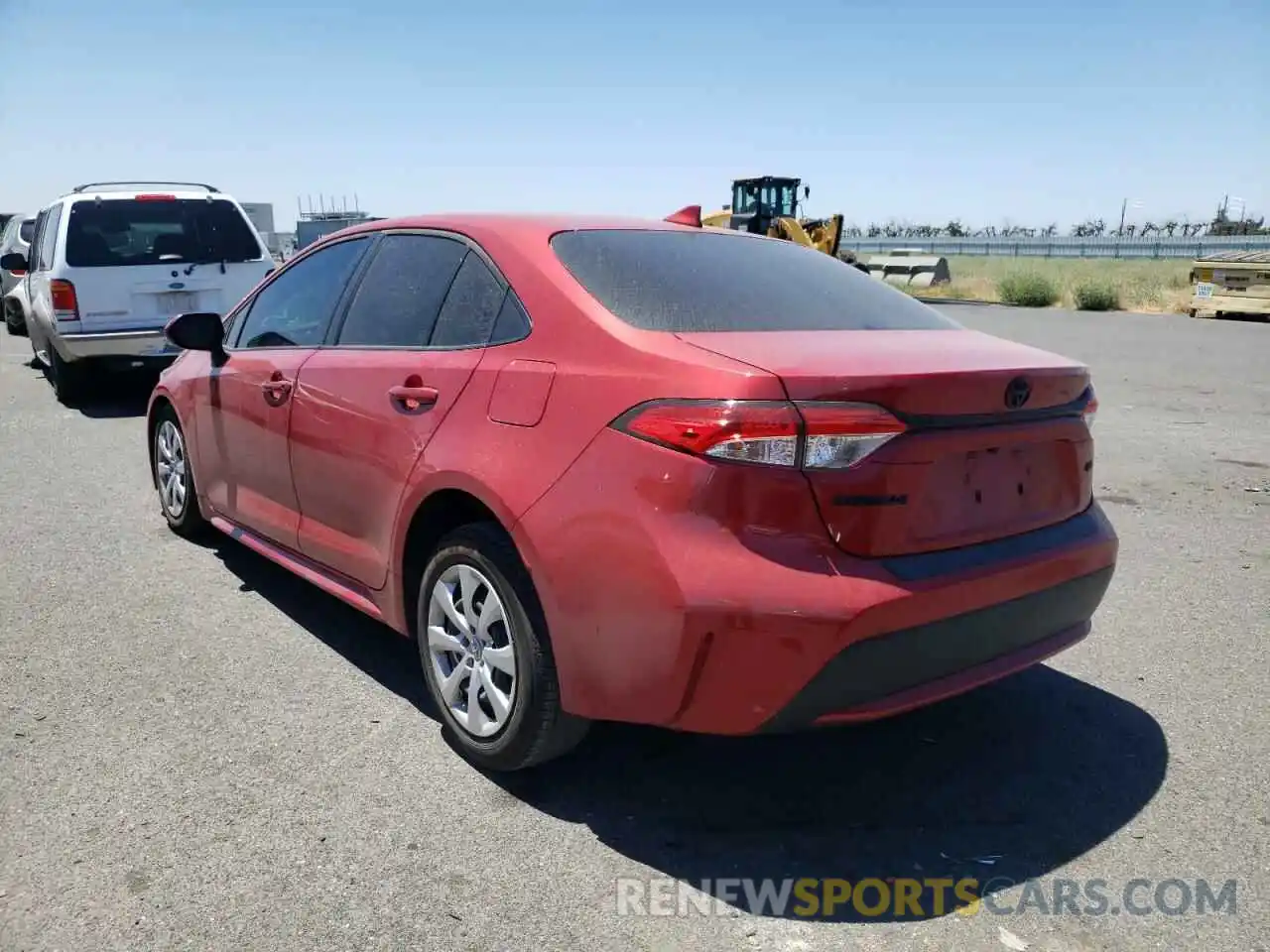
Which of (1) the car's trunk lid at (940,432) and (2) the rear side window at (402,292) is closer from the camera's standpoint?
(1) the car's trunk lid at (940,432)

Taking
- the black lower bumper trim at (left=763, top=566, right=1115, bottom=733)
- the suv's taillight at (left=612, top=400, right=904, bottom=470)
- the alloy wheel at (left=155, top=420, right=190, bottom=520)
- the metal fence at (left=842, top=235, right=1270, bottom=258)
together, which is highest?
the suv's taillight at (left=612, top=400, right=904, bottom=470)

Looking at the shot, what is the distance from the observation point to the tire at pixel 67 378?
31.7 feet

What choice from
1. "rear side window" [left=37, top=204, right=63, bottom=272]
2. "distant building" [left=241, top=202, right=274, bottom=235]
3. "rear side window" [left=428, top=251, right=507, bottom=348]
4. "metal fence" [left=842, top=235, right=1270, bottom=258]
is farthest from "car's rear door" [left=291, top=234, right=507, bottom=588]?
"metal fence" [left=842, top=235, right=1270, bottom=258]

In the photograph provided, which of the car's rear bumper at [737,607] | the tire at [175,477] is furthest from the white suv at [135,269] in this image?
the car's rear bumper at [737,607]

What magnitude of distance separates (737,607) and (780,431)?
439mm

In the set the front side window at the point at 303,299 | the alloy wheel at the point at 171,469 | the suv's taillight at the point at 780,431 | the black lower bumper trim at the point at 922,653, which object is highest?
the front side window at the point at 303,299

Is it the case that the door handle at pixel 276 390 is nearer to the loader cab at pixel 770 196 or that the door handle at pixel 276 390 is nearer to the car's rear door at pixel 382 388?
the car's rear door at pixel 382 388

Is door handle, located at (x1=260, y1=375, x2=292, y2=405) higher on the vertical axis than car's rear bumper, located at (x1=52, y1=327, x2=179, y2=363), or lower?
higher

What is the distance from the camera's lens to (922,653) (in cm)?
260

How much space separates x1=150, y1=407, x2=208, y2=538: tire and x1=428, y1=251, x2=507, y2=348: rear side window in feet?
7.93

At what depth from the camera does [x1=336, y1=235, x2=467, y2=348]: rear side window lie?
11.5 ft

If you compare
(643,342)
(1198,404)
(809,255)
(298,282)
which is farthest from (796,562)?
(1198,404)

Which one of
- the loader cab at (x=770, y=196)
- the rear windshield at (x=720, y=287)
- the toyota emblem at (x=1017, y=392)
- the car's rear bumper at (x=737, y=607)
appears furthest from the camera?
the loader cab at (x=770, y=196)

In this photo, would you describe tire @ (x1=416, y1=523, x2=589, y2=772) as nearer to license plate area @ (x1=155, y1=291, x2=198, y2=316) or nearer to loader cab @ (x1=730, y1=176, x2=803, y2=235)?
license plate area @ (x1=155, y1=291, x2=198, y2=316)
